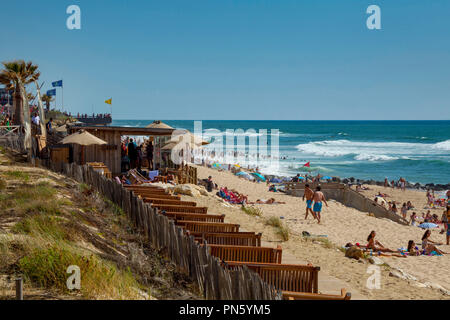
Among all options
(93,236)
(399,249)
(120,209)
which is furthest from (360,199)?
(93,236)

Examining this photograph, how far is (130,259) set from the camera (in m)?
6.07

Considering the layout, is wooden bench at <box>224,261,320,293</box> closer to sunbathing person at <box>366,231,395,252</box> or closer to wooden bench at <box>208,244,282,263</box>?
wooden bench at <box>208,244,282,263</box>

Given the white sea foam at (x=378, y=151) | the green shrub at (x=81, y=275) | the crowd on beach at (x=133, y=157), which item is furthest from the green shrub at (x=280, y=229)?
the white sea foam at (x=378, y=151)

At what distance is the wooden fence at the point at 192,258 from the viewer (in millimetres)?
4121

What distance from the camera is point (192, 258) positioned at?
18.5 feet

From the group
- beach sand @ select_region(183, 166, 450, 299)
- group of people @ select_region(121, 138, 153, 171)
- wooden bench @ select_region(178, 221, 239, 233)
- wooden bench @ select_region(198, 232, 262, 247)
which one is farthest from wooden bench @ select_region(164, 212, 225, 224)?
group of people @ select_region(121, 138, 153, 171)

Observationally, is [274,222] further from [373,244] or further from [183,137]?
[183,137]

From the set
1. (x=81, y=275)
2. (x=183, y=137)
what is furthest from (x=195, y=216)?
(x=183, y=137)

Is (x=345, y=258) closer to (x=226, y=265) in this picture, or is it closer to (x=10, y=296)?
(x=226, y=265)

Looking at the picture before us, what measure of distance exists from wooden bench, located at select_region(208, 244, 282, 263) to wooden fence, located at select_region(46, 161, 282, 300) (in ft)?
1.57

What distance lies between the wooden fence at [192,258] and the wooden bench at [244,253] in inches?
18.8

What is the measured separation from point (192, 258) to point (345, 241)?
29.8ft

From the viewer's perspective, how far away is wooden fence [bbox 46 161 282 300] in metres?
4.12

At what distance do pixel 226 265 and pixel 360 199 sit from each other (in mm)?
17143
